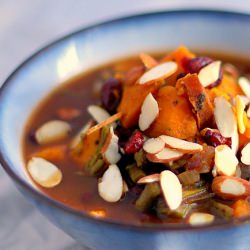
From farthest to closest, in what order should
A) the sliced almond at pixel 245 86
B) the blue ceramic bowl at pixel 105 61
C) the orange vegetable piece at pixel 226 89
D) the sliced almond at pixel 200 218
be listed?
the sliced almond at pixel 245 86
the orange vegetable piece at pixel 226 89
the sliced almond at pixel 200 218
the blue ceramic bowl at pixel 105 61

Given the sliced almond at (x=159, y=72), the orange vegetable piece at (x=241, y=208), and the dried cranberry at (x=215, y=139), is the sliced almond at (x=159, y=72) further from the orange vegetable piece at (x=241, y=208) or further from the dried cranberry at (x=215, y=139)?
the orange vegetable piece at (x=241, y=208)

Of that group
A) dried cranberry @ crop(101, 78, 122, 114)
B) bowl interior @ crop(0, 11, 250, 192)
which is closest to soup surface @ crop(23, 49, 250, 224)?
dried cranberry @ crop(101, 78, 122, 114)

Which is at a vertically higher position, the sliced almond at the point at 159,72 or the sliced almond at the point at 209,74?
the sliced almond at the point at 159,72

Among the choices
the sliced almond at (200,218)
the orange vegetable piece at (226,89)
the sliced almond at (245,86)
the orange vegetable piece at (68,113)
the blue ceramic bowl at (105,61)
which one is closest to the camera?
the blue ceramic bowl at (105,61)

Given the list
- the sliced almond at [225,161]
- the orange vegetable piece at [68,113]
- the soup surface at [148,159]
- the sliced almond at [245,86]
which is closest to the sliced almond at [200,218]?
the soup surface at [148,159]

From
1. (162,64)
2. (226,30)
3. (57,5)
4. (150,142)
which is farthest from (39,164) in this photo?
(57,5)

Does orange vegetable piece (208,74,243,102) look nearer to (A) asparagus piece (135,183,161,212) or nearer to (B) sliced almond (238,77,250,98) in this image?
(B) sliced almond (238,77,250,98)

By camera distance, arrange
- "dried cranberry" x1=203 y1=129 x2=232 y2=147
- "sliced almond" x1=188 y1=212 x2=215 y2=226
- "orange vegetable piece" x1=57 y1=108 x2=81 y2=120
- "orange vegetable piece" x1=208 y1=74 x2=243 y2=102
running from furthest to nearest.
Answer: "orange vegetable piece" x1=57 y1=108 x2=81 y2=120
"orange vegetable piece" x1=208 y1=74 x2=243 y2=102
"dried cranberry" x1=203 y1=129 x2=232 y2=147
"sliced almond" x1=188 y1=212 x2=215 y2=226

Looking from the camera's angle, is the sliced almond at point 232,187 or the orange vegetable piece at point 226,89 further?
the orange vegetable piece at point 226,89
